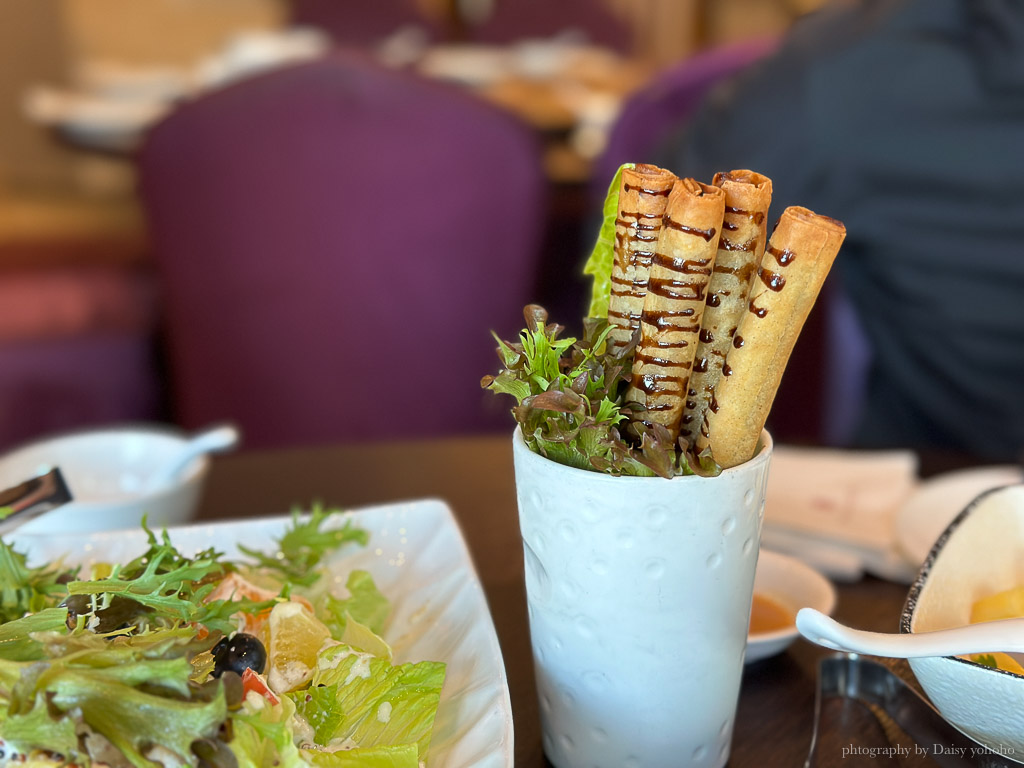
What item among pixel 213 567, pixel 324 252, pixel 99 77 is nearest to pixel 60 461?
pixel 213 567

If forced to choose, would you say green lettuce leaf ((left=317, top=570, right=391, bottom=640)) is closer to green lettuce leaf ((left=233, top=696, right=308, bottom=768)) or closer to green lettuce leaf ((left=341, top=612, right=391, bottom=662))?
green lettuce leaf ((left=341, top=612, right=391, bottom=662))

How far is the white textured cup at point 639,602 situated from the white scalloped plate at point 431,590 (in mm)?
42

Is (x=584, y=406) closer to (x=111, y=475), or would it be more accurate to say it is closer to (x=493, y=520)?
(x=493, y=520)

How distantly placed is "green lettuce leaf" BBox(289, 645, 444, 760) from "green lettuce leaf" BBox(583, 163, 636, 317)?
0.20 metres

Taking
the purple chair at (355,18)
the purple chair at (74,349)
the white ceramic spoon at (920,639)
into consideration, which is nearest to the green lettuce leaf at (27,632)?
the white ceramic spoon at (920,639)

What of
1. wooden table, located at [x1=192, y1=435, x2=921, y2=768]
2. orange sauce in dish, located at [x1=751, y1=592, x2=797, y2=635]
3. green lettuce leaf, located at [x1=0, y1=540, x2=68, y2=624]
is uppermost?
green lettuce leaf, located at [x1=0, y1=540, x2=68, y2=624]

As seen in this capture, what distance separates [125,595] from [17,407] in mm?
1531

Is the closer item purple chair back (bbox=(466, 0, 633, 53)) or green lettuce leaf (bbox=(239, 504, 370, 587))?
green lettuce leaf (bbox=(239, 504, 370, 587))

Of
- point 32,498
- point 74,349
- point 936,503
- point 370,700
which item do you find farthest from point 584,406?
point 74,349

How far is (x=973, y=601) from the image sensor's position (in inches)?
21.4

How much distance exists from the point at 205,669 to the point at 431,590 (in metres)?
0.17

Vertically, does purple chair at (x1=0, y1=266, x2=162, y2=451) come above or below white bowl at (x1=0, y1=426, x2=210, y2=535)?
below

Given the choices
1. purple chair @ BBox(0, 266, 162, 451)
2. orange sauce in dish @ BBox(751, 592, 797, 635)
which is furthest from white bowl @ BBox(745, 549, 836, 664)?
purple chair @ BBox(0, 266, 162, 451)

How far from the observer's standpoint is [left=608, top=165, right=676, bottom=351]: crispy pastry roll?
16.1 inches
